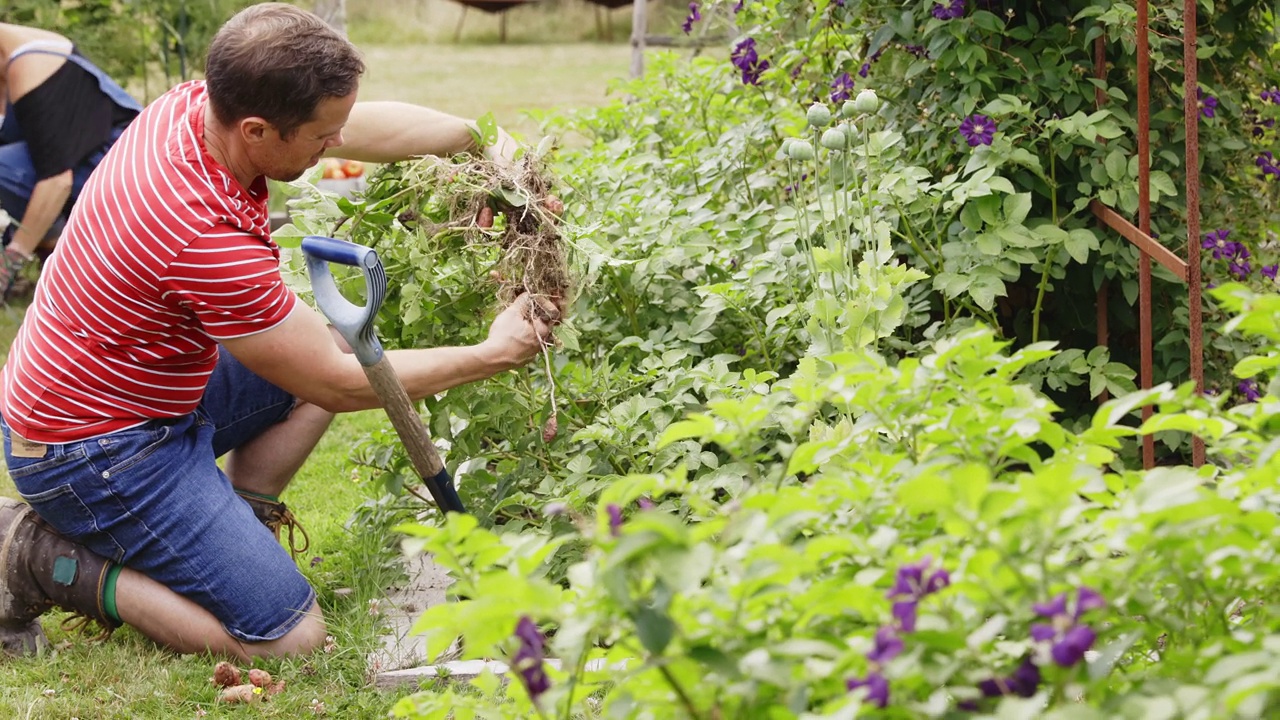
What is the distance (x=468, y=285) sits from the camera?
2.56 m

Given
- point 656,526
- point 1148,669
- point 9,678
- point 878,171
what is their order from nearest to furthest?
point 656,526, point 1148,669, point 9,678, point 878,171

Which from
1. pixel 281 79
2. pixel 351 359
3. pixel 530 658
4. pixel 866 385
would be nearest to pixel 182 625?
pixel 351 359

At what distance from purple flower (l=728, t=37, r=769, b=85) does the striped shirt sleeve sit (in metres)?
1.50

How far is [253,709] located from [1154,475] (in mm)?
1806

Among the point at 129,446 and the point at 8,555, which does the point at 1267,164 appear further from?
the point at 8,555

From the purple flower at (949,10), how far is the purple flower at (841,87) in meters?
0.31

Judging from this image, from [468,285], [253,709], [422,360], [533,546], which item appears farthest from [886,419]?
[253,709]

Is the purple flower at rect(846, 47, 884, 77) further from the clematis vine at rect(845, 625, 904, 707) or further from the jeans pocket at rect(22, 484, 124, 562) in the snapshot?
the clematis vine at rect(845, 625, 904, 707)

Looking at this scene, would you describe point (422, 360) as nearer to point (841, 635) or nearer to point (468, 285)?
point (468, 285)

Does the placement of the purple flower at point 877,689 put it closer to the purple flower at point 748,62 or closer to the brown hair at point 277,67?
the brown hair at point 277,67

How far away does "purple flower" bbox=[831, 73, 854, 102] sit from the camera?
2.85m

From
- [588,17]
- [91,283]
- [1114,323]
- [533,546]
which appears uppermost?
[533,546]

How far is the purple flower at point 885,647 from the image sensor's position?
959mm

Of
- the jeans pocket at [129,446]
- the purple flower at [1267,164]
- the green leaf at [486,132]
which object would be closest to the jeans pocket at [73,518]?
the jeans pocket at [129,446]
